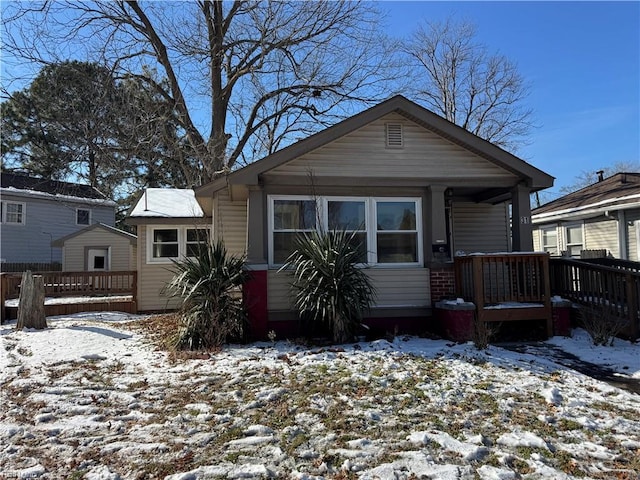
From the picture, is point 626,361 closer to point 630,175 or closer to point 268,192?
point 268,192

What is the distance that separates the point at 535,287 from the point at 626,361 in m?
2.06

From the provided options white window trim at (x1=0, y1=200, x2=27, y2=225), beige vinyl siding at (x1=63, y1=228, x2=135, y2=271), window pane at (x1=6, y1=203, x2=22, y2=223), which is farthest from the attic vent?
window pane at (x1=6, y1=203, x2=22, y2=223)

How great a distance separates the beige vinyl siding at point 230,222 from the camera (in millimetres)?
9938

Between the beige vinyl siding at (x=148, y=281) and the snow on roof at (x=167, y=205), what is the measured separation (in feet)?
1.82

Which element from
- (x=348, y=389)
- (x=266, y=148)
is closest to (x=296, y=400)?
(x=348, y=389)

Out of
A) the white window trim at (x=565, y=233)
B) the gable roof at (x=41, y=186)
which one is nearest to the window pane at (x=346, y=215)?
the white window trim at (x=565, y=233)

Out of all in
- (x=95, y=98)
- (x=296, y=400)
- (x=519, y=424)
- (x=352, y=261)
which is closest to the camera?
(x=519, y=424)

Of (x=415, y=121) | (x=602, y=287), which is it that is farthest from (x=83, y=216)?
(x=602, y=287)

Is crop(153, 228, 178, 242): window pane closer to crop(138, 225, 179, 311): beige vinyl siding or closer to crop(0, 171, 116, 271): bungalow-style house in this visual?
crop(138, 225, 179, 311): beige vinyl siding

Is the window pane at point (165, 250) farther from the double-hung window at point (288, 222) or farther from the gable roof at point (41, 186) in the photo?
the gable roof at point (41, 186)

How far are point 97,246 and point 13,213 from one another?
660 cm

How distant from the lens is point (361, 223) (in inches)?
325

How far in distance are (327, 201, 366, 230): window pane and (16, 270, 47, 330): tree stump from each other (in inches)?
243

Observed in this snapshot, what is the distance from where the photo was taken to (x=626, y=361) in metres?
5.96
